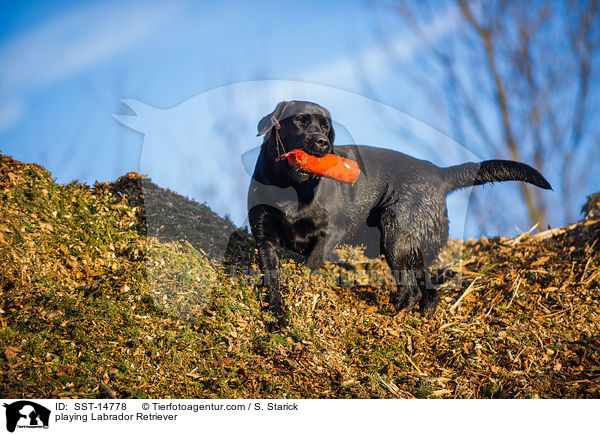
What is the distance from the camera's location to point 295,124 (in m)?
3.60

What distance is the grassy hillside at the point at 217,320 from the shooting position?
2.88 meters

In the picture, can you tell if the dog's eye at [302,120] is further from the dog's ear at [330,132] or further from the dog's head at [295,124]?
the dog's ear at [330,132]

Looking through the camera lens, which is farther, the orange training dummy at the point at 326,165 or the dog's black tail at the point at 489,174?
the dog's black tail at the point at 489,174

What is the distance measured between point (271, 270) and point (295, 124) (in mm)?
1294

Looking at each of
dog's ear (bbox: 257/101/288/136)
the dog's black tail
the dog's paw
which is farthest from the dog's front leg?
the dog's black tail

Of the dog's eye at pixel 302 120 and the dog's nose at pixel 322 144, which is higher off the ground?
the dog's eye at pixel 302 120

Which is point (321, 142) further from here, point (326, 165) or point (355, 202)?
point (355, 202)

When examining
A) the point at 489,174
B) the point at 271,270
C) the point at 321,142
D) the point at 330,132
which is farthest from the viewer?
the point at 489,174

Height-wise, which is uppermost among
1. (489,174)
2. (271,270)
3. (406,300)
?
(489,174)

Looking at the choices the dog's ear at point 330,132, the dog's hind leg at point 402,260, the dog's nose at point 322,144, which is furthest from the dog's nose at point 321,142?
the dog's hind leg at point 402,260

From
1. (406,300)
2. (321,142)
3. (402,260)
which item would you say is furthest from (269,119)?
(406,300)

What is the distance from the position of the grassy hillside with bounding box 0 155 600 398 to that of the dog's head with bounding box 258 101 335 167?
47.3 inches

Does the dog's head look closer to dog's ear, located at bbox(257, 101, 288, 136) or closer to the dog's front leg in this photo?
dog's ear, located at bbox(257, 101, 288, 136)
